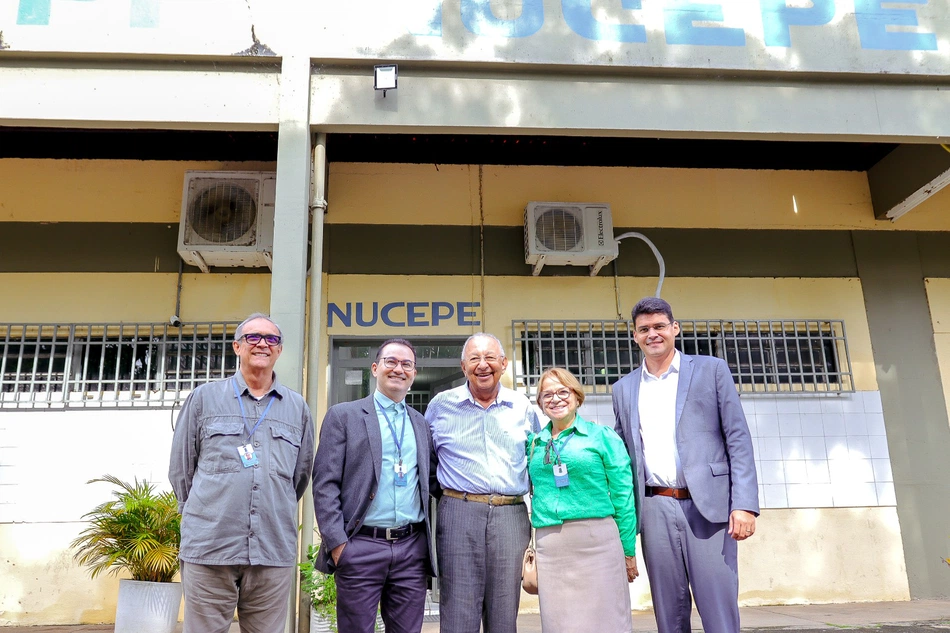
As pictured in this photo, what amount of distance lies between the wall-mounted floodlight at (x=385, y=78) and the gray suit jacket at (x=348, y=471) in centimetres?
204

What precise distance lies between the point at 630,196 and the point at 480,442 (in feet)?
12.6

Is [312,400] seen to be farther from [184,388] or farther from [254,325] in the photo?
[184,388]

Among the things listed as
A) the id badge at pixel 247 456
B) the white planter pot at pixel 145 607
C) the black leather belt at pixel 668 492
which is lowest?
the white planter pot at pixel 145 607

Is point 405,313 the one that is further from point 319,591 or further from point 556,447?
point 556,447

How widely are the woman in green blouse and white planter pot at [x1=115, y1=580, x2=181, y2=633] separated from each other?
2.66 meters

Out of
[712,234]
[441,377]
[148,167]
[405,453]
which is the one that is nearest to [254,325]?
[405,453]

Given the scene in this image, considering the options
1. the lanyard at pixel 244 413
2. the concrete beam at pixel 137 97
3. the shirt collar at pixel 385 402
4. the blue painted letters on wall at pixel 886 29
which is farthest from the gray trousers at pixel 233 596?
the blue painted letters on wall at pixel 886 29

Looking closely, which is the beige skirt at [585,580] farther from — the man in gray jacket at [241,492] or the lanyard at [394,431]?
the man in gray jacket at [241,492]

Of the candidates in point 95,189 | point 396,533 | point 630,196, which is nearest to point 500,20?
point 630,196

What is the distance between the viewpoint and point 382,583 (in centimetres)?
270

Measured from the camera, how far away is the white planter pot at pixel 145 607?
4.26 m

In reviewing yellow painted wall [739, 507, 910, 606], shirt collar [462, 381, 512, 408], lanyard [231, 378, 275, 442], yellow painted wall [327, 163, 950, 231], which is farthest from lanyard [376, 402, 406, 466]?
yellow painted wall [739, 507, 910, 606]

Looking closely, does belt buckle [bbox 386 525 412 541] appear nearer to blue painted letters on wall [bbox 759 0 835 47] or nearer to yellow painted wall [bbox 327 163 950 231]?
yellow painted wall [bbox 327 163 950 231]

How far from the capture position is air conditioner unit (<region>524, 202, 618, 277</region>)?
223 inches
